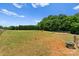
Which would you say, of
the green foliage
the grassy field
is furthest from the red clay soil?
the green foliage

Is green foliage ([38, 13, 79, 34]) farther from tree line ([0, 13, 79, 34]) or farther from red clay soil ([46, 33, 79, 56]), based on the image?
red clay soil ([46, 33, 79, 56])

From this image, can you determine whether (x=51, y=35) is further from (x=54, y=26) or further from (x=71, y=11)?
(x=71, y=11)

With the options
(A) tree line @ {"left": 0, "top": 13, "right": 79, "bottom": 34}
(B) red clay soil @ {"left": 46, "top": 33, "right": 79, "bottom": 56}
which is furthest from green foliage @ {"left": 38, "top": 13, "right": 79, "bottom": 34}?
(B) red clay soil @ {"left": 46, "top": 33, "right": 79, "bottom": 56}

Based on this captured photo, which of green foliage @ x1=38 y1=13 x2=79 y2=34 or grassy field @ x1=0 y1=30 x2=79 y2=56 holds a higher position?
green foliage @ x1=38 y1=13 x2=79 y2=34

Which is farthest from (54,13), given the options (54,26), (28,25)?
(28,25)

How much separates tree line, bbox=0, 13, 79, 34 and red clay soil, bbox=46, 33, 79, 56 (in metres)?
0.10

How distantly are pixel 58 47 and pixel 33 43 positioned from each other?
34 centimetres

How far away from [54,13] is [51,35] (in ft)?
0.99

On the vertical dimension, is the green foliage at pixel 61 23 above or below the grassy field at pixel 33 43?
above

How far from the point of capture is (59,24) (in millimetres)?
3223

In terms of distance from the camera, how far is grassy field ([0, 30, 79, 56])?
124 inches

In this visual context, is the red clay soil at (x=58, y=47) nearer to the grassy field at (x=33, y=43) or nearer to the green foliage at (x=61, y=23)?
the grassy field at (x=33, y=43)

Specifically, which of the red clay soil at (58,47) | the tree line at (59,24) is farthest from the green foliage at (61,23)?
the red clay soil at (58,47)

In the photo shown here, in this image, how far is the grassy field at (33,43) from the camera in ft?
10.3
